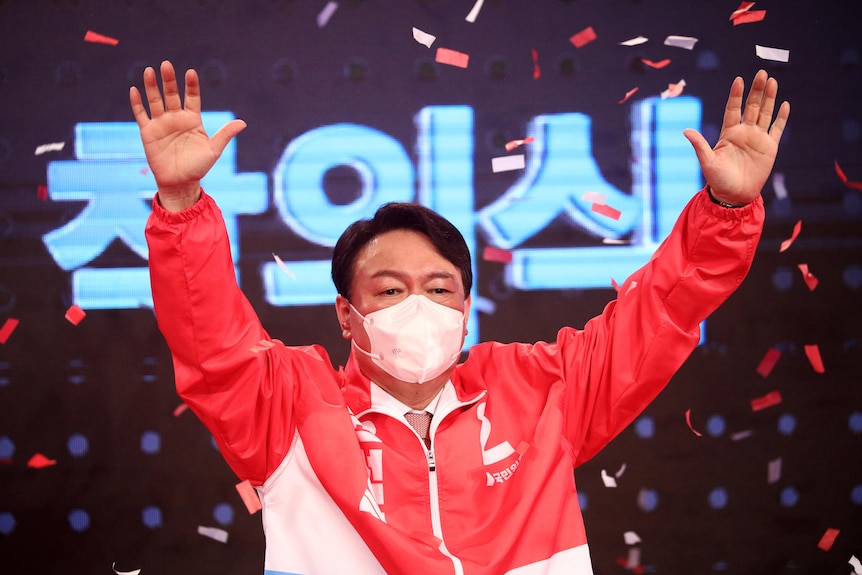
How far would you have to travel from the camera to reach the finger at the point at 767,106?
1634 millimetres

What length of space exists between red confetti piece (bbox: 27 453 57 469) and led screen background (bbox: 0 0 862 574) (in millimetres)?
26

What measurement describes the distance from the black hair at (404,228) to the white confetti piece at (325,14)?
4.14 feet

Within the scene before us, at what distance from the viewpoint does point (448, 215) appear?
2947 millimetres

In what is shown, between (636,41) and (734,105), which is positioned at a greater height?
(636,41)

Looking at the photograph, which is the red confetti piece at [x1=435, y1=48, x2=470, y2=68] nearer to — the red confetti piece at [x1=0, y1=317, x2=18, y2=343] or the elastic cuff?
the elastic cuff

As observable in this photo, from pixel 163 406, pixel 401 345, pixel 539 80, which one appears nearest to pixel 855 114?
pixel 539 80

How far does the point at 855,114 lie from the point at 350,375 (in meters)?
2.18

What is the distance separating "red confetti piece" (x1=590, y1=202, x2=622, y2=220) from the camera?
296 cm

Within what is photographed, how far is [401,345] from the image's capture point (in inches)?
70.7

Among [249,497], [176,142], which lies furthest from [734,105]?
[249,497]

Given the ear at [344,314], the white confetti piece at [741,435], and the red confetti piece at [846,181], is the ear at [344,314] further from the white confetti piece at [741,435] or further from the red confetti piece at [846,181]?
the red confetti piece at [846,181]

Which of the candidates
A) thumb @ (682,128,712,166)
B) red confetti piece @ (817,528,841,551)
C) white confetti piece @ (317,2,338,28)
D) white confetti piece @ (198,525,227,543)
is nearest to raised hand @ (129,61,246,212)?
thumb @ (682,128,712,166)

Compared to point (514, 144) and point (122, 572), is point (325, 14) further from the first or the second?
point (122, 572)

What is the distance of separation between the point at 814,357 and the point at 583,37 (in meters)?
1.40
